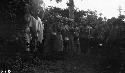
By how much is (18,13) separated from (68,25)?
5891 millimetres

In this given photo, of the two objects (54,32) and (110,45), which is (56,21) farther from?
(110,45)

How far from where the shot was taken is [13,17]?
484cm

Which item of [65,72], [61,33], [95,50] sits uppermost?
[61,33]

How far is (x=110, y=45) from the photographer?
42.3 feet

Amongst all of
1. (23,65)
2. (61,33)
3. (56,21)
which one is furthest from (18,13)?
(23,65)

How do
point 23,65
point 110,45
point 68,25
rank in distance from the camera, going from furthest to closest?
1. point 110,45
2. point 23,65
3. point 68,25

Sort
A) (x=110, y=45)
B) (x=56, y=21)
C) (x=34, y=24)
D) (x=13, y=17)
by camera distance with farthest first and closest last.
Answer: (x=110, y=45), (x=56, y=21), (x=34, y=24), (x=13, y=17)

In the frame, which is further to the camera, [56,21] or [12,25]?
[56,21]

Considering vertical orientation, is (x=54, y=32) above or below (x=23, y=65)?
above

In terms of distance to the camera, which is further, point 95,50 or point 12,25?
point 95,50

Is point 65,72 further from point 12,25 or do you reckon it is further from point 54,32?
point 12,25

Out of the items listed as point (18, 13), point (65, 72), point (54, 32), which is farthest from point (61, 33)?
point (18, 13)

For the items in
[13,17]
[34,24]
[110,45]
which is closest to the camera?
[13,17]

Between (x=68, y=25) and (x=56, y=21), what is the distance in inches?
33.0
